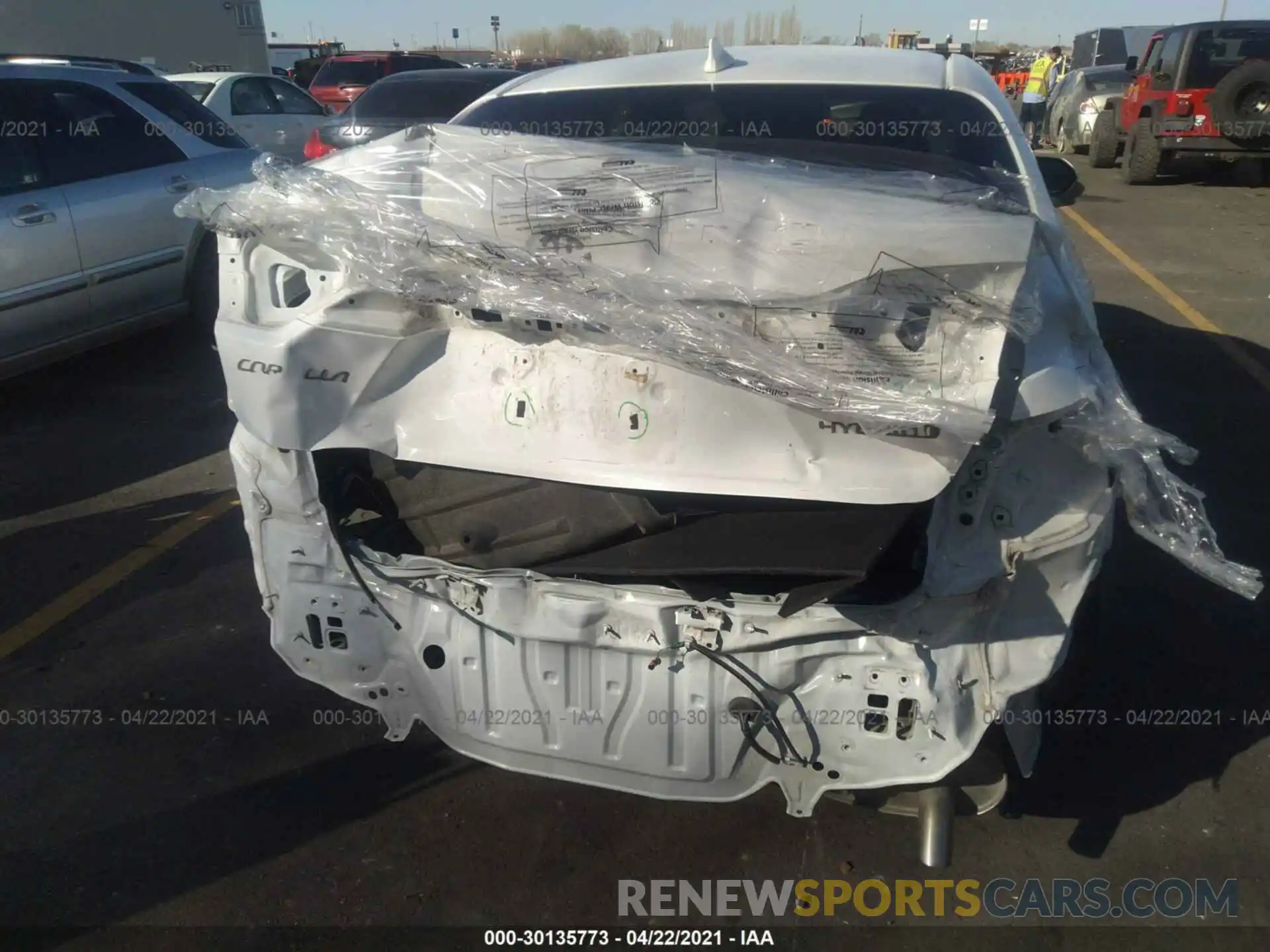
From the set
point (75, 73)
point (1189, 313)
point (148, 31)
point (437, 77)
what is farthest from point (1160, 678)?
point (148, 31)

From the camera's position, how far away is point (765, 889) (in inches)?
95.9

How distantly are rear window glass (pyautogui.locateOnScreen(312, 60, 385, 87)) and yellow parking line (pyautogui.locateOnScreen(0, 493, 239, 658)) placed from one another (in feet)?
41.7

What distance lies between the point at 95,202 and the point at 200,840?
401cm

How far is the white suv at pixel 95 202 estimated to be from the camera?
5031 millimetres

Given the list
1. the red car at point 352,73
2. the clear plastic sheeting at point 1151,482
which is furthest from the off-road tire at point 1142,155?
the clear plastic sheeting at point 1151,482

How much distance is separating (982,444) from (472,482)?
1.05 m

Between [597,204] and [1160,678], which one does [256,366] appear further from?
[1160,678]

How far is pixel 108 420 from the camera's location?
210 inches

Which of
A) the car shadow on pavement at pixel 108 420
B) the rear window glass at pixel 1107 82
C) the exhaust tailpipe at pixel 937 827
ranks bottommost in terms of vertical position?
the car shadow on pavement at pixel 108 420

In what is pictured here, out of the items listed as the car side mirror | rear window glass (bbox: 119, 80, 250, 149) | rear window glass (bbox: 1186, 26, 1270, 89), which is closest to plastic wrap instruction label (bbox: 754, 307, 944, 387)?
the car side mirror

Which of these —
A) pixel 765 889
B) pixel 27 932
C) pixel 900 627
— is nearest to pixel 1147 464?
pixel 900 627

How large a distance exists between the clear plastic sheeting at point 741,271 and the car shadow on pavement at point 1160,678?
0.90m

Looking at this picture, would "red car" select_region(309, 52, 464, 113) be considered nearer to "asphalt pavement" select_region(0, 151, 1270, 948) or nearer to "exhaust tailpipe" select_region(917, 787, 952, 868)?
"asphalt pavement" select_region(0, 151, 1270, 948)

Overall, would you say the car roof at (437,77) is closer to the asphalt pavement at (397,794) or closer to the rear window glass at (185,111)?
the rear window glass at (185,111)
